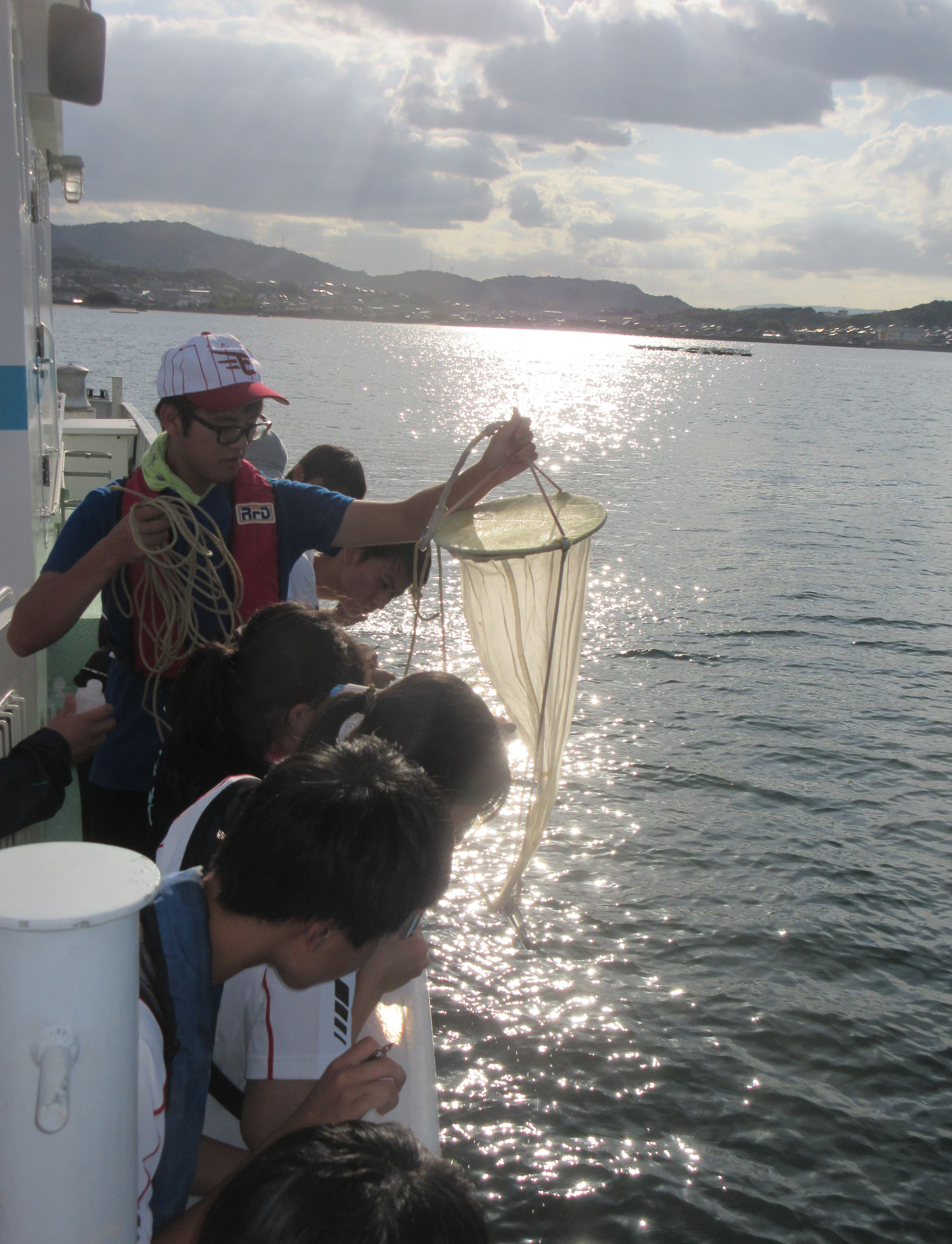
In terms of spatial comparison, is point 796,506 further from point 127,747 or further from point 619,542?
point 127,747

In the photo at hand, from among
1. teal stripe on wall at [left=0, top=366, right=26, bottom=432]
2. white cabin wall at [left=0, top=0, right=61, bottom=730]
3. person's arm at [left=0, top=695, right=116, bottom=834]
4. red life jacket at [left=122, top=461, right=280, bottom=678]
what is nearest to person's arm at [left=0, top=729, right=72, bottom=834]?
person's arm at [left=0, top=695, right=116, bottom=834]

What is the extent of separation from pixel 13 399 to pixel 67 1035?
3907 millimetres

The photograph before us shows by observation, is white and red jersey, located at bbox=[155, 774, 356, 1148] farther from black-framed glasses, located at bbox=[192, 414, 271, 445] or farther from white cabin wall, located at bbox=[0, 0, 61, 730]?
white cabin wall, located at bbox=[0, 0, 61, 730]

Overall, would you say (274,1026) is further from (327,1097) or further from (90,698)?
(90,698)

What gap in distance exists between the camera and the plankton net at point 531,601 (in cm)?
294

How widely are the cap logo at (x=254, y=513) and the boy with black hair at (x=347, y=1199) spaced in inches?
82.8

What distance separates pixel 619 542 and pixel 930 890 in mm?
12847

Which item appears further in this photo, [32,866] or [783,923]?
[783,923]

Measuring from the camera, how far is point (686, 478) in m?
30.0

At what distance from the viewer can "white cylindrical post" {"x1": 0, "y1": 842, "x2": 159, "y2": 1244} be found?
3.64 ft

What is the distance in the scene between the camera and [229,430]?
296 cm

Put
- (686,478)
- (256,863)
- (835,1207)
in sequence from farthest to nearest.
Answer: (686,478)
(835,1207)
(256,863)

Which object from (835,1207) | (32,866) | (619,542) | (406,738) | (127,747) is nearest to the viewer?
(32,866)

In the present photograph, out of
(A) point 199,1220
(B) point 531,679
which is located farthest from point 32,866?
(B) point 531,679
